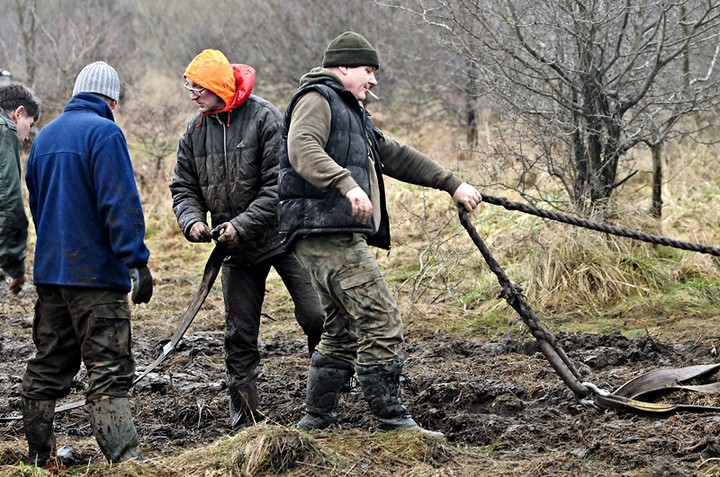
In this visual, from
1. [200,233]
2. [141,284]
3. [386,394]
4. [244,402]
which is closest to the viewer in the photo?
[141,284]

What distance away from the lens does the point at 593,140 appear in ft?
29.8

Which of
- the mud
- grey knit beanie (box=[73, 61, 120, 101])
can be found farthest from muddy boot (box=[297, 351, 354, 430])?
grey knit beanie (box=[73, 61, 120, 101])

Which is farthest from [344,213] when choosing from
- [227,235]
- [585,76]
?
[585,76]

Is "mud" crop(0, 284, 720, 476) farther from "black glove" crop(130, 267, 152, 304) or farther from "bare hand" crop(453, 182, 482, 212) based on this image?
"bare hand" crop(453, 182, 482, 212)

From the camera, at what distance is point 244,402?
5.84 meters

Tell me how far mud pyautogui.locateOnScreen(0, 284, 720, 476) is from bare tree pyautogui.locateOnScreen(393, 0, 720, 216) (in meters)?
2.23

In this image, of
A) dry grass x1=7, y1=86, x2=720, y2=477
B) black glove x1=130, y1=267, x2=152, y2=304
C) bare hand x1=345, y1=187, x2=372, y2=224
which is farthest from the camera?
black glove x1=130, y1=267, x2=152, y2=304

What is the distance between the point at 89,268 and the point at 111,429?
801 mm

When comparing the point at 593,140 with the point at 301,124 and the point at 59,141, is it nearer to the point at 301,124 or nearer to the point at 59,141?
the point at 301,124

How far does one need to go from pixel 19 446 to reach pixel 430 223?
6.81m

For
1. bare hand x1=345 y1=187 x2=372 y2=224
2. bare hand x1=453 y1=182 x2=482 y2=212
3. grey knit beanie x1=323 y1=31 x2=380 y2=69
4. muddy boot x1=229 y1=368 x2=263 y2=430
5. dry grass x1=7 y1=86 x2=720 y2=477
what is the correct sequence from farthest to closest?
1. muddy boot x1=229 y1=368 x2=263 y2=430
2. bare hand x1=453 y1=182 x2=482 y2=212
3. grey knit beanie x1=323 y1=31 x2=380 y2=69
4. bare hand x1=345 y1=187 x2=372 y2=224
5. dry grass x1=7 y1=86 x2=720 y2=477

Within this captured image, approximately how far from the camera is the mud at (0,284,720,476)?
4623mm

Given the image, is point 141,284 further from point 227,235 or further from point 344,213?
point 344,213

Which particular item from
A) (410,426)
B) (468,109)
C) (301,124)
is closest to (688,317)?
(410,426)
